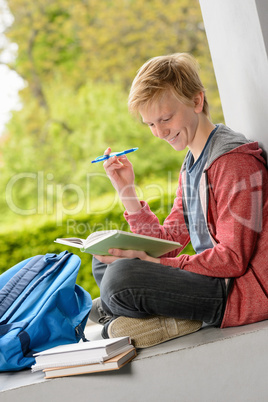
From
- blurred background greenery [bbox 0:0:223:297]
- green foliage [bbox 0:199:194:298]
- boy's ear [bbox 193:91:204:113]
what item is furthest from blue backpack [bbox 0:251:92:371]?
blurred background greenery [bbox 0:0:223:297]

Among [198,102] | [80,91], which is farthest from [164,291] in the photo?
[80,91]

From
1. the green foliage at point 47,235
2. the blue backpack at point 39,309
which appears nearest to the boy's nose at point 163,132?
the blue backpack at point 39,309

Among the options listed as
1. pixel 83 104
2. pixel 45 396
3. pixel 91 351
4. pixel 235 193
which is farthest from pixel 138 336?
pixel 83 104

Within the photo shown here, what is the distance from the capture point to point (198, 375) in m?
1.58

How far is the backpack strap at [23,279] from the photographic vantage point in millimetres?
1959

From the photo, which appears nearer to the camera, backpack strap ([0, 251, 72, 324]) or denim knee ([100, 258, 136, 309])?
denim knee ([100, 258, 136, 309])

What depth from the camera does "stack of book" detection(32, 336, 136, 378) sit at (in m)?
1.53

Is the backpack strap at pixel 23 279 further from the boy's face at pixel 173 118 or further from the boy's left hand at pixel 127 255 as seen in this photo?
the boy's face at pixel 173 118

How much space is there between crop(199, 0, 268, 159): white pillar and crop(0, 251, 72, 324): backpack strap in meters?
0.97

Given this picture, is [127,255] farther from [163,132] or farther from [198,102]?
[198,102]

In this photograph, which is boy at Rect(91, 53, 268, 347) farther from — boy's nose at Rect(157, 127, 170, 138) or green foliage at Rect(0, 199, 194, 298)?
green foliage at Rect(0, 199, 194, 298)

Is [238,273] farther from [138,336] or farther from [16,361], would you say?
[16,361]

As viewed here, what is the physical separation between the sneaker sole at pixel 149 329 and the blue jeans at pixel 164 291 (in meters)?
0.06

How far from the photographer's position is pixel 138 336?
1732 mm
